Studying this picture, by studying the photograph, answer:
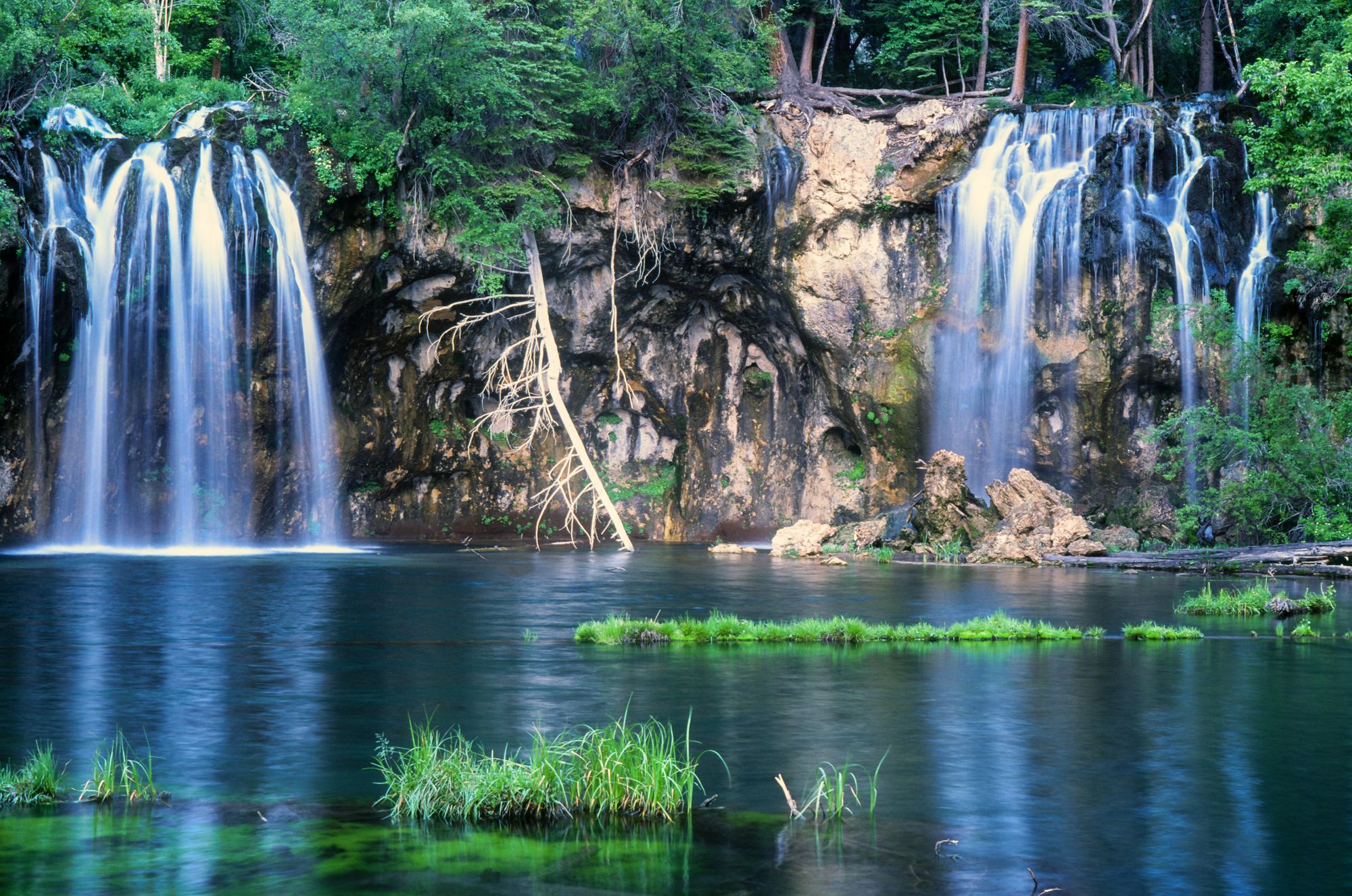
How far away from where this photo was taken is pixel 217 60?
40.4m

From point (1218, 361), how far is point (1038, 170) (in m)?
6.02

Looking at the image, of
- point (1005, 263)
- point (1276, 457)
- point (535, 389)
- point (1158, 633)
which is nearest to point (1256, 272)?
point (1005, 263)

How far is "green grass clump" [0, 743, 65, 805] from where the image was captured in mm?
7461

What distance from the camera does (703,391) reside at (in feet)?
119

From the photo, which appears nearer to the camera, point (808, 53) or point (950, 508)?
point (950, 508)

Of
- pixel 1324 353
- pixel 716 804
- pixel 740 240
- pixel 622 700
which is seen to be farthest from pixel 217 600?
pixel 1324 353

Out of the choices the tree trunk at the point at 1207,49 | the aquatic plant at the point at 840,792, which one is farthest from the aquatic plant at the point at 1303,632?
the tree trunk at the point at 1207,49

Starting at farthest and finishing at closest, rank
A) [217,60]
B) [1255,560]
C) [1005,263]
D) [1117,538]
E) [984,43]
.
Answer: [217,60], [984,43], [1005,263], [1117,538], [1255,560]

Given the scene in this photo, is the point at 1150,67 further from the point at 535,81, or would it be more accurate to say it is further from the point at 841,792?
the point at 841,792

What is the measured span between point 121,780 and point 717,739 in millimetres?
3845

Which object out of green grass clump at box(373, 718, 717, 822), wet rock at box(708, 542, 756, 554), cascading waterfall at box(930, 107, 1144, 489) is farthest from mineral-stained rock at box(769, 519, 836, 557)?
green grass clump at box(373, 718, 717, 822)

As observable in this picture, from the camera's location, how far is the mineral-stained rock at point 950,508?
27.9 m

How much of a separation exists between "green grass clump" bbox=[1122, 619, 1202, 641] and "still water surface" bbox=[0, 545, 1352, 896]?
14.2 inches

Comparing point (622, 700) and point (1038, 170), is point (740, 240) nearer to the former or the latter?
point (1038, 170)
